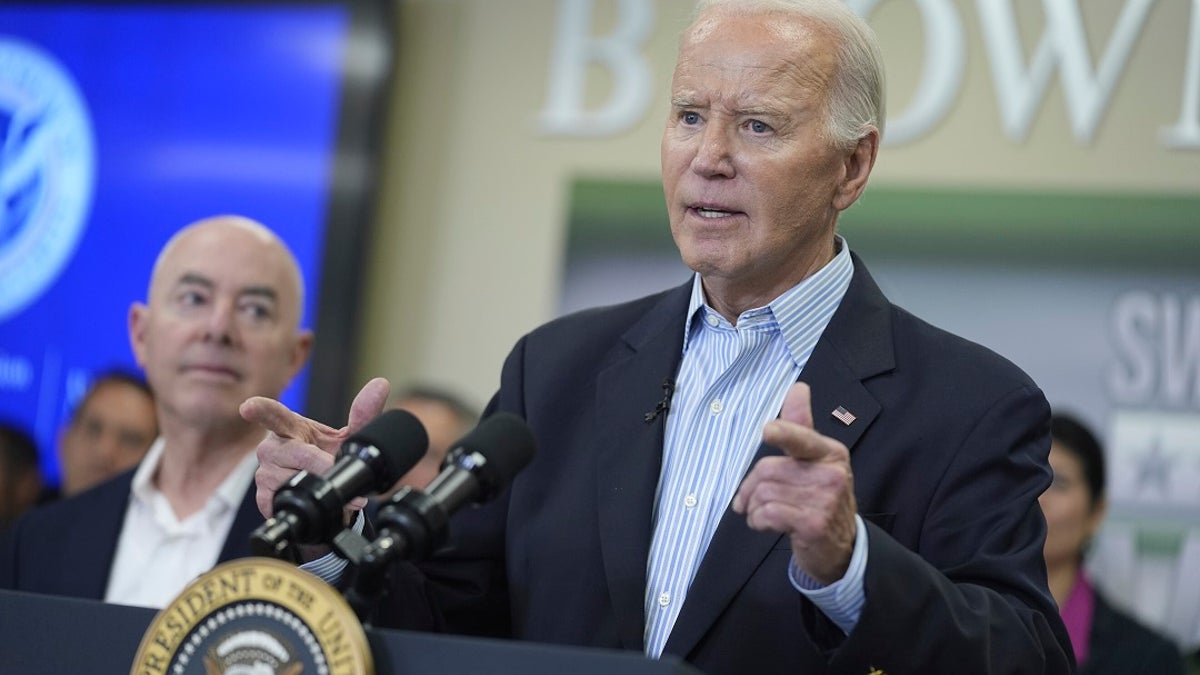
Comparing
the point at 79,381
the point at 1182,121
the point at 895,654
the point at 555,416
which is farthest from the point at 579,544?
the point at 79,381

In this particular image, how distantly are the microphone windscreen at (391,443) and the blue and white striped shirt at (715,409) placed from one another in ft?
1.68

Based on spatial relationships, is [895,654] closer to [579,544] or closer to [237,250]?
[579,544]

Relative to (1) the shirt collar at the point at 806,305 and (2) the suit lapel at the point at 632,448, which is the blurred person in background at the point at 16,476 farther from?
(1) the shirt collar at the point at 806,305

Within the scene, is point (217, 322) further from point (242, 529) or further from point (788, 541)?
point (788, 541)

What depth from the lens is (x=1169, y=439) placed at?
468 centimetres

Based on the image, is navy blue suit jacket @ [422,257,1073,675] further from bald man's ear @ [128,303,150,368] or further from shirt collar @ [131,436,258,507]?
bald man's ear @ [128,303,150,368]

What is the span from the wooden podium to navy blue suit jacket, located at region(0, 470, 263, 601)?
1.40 metres

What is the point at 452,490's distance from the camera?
5.61ft

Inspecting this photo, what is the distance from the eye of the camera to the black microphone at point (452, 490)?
1.67 metres

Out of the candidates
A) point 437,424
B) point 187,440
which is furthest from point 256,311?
point 437,424

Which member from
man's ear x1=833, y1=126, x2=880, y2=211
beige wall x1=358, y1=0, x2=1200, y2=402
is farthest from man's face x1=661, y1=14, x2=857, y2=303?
beige wall x1=358, y1=0, x2=1200, y2=402

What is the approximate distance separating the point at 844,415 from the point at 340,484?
30.8 inches

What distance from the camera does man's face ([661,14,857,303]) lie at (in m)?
2.27

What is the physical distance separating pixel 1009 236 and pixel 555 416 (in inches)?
109
